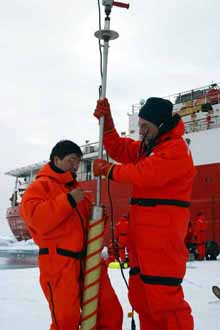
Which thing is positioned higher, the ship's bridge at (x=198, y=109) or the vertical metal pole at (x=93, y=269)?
the ship's bridge at (x=198, y=109)

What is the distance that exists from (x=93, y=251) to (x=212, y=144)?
10661 millimetres

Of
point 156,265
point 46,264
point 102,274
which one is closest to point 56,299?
point 46,264

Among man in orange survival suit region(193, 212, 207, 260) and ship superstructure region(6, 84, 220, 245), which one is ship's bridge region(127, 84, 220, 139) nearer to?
ship superstructure region(6, 84, 220, 245)

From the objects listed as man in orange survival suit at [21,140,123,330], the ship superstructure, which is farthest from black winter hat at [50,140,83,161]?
the ship superstructure

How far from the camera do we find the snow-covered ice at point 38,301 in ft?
12.1

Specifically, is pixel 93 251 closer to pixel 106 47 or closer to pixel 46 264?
pixel 46 264

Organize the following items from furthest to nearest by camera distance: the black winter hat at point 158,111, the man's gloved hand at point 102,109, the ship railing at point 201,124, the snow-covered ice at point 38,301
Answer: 1. the ship railing at point 201,124
2. the snow-covered ice at point 38,301
3. the man's gloved hand at point 102,109
4. the black winter hat at point 158,111

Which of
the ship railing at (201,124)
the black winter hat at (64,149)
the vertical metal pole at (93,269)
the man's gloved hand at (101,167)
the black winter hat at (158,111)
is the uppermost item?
the ship railing at (201,124)

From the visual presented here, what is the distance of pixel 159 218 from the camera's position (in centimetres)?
247

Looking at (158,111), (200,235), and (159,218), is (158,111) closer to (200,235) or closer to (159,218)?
(159,218)

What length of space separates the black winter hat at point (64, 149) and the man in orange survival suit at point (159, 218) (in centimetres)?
17

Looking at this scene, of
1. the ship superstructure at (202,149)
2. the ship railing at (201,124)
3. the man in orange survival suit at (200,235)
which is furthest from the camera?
the ship railing at (201,124)

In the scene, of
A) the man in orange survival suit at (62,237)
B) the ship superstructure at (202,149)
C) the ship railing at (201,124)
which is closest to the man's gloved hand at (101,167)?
the man in orange survival suit at (62,237)

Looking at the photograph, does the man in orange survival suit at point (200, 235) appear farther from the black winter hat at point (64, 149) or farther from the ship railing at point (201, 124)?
the black winter hat at point (64, 149)
